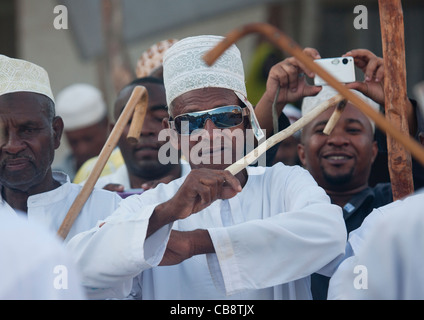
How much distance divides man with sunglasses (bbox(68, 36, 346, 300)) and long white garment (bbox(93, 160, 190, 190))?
3.81 feet

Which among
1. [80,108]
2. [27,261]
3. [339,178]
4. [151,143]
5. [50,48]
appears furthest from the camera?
[50,48]

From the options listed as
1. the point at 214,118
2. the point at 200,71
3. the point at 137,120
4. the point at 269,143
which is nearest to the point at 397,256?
the point at 269,143

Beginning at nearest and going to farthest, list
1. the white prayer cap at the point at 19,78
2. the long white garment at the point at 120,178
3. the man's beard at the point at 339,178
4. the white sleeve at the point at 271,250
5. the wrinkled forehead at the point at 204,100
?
1. the white sleeve at the point at 271,250
2. the wrinkled forehead at the point at 204,100
3. the white prayer cap at the point at 19,78
4. the man's beard at the point at 339,178
5. the long white garment at the point at 120,178

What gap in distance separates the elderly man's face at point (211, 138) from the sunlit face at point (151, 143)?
1096 mm

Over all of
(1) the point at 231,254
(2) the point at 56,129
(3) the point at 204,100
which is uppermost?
(3) the point at 204,100

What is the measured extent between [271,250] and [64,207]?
1.24 m

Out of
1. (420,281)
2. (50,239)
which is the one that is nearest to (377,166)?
(420,281)

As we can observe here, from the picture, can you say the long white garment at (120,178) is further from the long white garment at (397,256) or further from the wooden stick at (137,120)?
the long white garment at (397,256)

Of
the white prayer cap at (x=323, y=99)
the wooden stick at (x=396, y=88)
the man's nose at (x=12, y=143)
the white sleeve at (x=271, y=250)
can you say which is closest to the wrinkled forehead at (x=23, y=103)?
the man's nose at (x=12, y=143)

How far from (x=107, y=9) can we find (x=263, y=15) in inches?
76.0

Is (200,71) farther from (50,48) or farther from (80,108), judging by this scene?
(50,48)

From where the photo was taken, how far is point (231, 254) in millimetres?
3428

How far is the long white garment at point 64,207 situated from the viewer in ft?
13.4

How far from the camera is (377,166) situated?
5.16 meters
